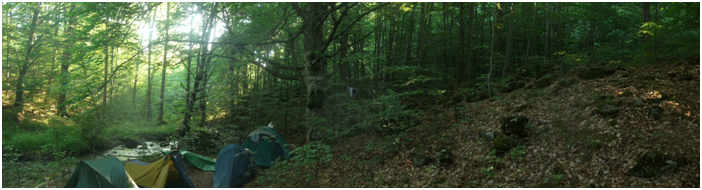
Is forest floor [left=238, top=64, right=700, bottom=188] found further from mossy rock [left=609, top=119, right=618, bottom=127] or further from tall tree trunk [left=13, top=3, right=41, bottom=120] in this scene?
tall tree trunk [left=13, top=3, right=41, bottom=120]

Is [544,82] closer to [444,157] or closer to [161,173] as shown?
[444,157]

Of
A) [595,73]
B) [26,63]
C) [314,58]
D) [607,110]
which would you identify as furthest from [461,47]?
[26,63]

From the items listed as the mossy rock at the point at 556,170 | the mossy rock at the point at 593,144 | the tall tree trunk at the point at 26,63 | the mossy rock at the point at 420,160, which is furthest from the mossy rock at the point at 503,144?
the tall tree trunk at the point at 26,63

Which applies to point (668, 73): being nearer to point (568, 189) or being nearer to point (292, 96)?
point (568, 189)

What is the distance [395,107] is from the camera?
7934 mm

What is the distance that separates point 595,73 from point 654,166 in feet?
16.7

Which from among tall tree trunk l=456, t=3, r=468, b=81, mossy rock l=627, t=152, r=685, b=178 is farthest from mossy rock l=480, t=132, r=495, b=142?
tall tree trunk l=456, t=3, r=468, b=81

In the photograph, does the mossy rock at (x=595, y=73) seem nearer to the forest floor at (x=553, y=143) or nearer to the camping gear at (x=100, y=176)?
the forest floor at (x=553, y=143)

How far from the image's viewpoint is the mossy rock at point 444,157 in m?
6.95

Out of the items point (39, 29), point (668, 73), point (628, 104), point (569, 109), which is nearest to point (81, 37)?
point (39, 29)

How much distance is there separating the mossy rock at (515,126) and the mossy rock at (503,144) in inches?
7.8

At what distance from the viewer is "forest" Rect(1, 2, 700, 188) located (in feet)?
19.2

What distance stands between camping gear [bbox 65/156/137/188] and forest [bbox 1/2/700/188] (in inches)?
12.4

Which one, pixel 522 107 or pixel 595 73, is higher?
pixel 595 73
